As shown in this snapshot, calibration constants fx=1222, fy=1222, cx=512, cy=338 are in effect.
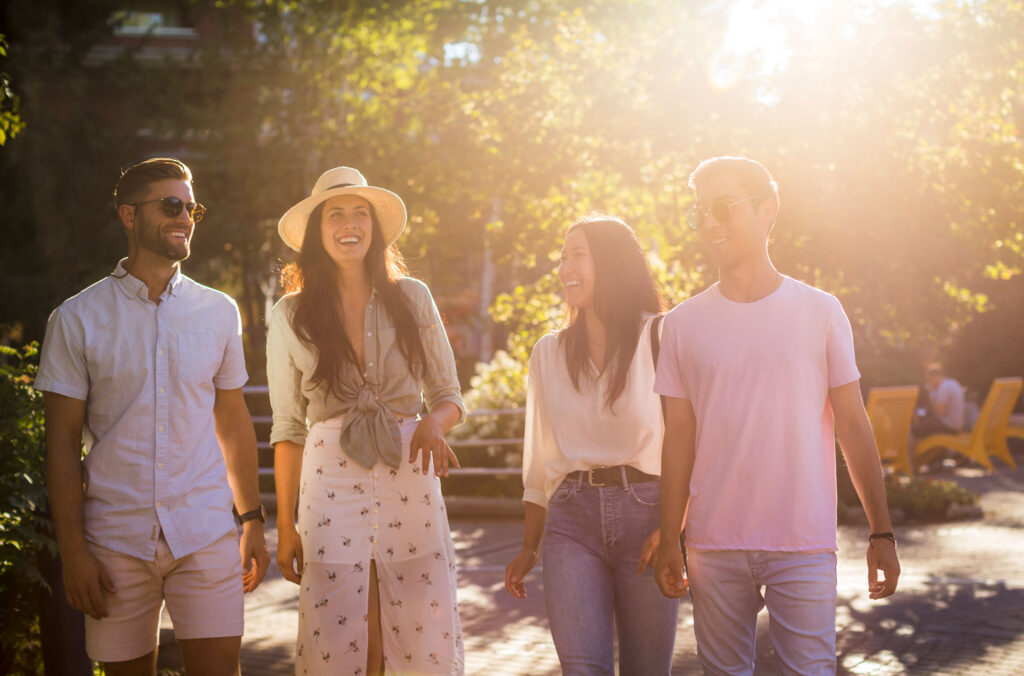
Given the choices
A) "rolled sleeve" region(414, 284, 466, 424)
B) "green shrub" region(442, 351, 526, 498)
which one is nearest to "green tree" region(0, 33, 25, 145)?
"rolled sleeve" region(414, 284, 466, 424)

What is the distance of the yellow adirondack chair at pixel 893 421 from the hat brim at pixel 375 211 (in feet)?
40.8

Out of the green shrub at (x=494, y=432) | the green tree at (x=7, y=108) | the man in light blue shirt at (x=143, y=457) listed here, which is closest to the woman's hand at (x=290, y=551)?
the man in light blue shirt at (x=143, y=457)

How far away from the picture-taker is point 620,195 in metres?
16.5

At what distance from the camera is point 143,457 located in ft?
12.4

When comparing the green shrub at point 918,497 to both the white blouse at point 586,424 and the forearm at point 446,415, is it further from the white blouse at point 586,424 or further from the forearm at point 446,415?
the forearm at point 446,415

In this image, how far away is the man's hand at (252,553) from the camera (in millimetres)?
4117

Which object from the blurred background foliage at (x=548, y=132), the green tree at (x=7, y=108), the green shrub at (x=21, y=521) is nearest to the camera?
the green shrub at (x=21, y=521)

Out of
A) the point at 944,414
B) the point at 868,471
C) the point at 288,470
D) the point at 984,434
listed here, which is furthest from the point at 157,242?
the point at 984,434

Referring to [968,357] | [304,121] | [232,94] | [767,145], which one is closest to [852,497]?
[767,145]

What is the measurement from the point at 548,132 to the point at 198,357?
42.3 ft

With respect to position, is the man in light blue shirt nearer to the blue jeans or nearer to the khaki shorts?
the khaki shorts

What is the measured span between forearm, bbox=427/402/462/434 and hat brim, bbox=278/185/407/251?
71cm

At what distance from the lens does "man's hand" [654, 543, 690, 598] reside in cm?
374

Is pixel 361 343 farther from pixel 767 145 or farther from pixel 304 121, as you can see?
pixel 304 121
